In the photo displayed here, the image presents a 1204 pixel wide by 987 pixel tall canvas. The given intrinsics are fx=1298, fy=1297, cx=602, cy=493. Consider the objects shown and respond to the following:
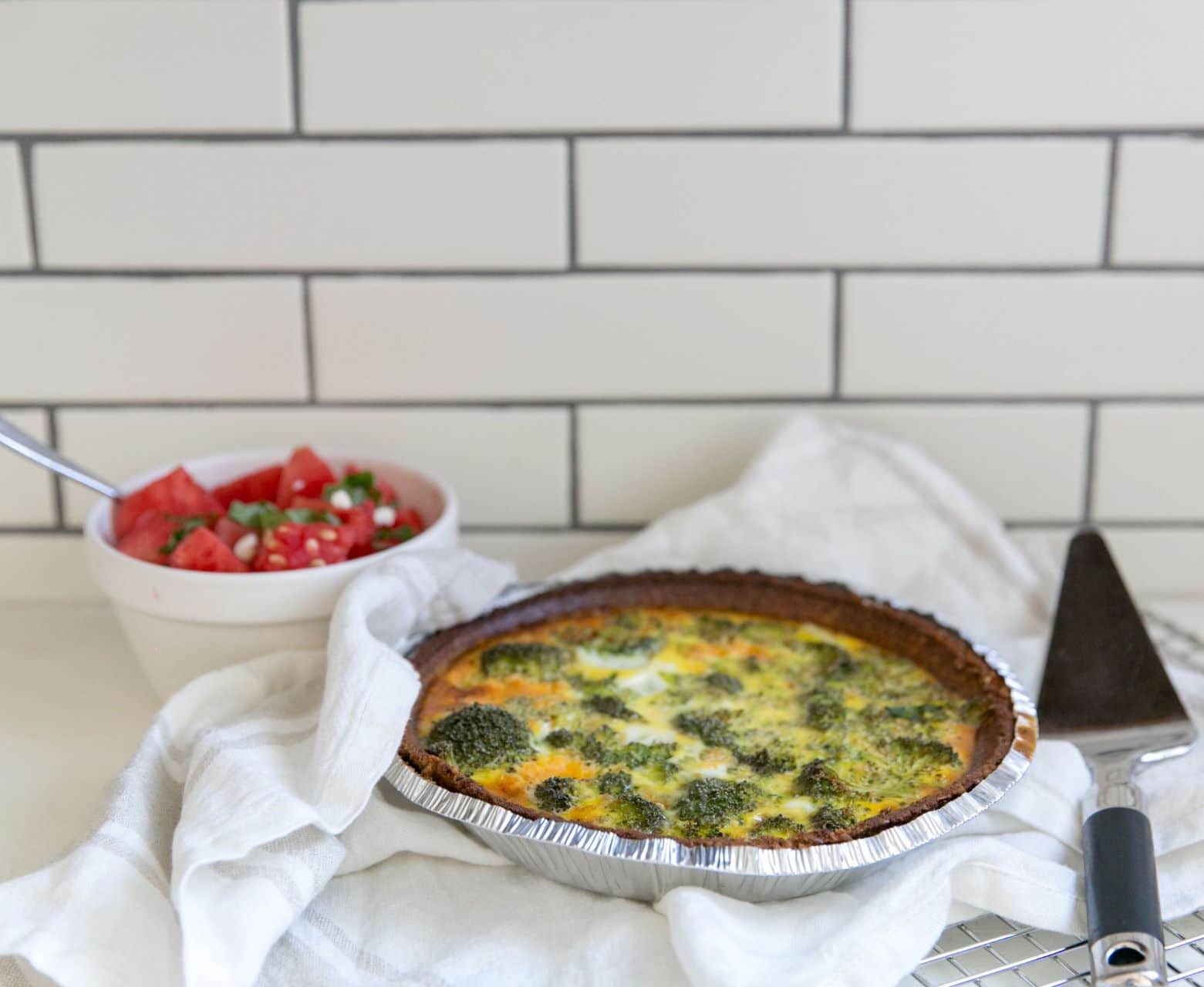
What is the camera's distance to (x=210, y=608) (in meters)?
0.89

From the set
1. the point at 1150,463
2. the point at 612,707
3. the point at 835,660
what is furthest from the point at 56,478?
the point at 1150,463

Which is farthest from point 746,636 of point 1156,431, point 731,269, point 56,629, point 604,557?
point 56,629

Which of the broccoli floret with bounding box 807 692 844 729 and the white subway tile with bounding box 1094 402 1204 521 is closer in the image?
the broccoli floret with bounding box 807 692 844 729

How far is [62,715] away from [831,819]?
1.96 ft

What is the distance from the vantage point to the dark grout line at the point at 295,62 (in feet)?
3.37

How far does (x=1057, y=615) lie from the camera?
97cm

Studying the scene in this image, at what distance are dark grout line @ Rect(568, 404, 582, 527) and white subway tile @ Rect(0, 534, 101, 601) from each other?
43cm

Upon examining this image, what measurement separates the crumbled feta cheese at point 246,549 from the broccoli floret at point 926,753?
47 cm

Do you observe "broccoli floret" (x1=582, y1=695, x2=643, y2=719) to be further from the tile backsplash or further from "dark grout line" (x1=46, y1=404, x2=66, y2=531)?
"dark grout line" (x1=46, y1=404, x2=66, y2=531)

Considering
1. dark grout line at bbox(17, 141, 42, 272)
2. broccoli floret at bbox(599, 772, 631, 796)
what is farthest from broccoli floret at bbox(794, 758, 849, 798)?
dark grout line at bbox(17, 141, 42, 272)

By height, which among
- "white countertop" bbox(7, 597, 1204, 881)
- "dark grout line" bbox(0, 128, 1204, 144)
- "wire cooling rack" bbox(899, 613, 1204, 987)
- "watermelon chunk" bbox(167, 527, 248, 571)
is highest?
"dark grout line" bbox(0, 128, 1204, 144)

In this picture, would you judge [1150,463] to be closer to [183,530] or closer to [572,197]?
[572,197]

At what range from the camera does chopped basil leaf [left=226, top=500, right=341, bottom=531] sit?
0.96 meters

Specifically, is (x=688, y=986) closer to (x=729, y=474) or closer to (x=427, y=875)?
(x=427, y=875)
